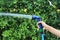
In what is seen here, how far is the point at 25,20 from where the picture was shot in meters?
5.07

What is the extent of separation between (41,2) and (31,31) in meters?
0.59

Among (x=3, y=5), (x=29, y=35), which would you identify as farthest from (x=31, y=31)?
(x=3, y=5)

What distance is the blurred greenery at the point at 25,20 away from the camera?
197 inches

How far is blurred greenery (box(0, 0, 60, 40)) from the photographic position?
5.01m

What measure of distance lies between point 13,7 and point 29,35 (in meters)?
0.63

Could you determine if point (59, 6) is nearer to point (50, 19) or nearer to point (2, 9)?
point (50, 19)

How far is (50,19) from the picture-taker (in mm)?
5156

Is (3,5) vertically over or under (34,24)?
over

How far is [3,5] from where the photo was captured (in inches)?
200

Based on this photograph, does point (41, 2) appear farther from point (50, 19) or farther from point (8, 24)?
point (8, 24)

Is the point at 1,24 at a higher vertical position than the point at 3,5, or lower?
lower

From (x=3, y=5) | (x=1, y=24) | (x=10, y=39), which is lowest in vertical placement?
(x=10, y=39)

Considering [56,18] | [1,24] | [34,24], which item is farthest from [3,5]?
[56,18]

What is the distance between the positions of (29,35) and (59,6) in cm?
84
